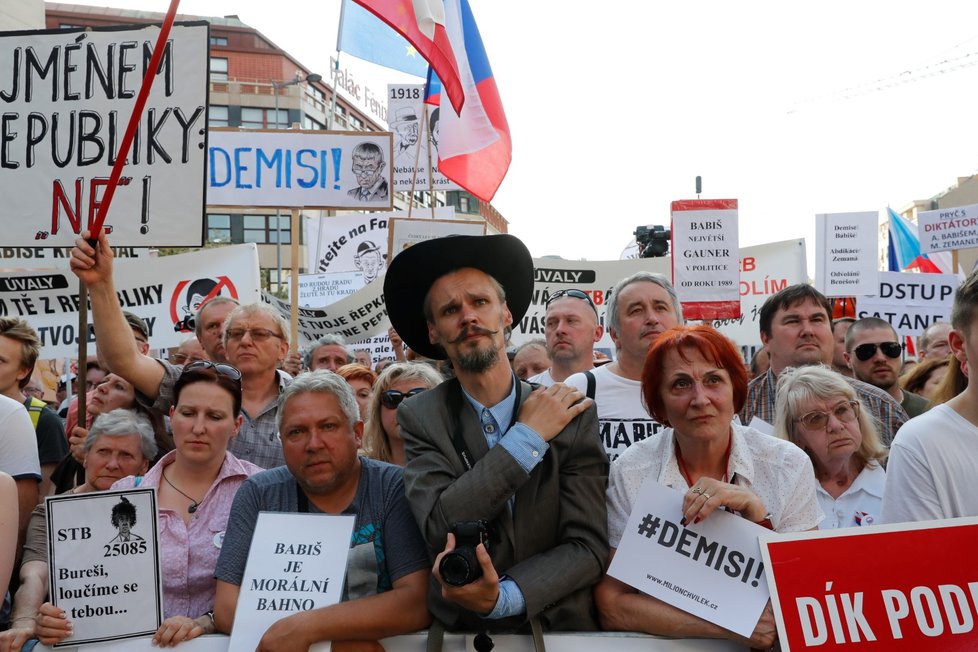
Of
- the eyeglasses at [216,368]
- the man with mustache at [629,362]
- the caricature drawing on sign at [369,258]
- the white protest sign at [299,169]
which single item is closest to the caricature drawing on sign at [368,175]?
the white protest sign at [299,169]

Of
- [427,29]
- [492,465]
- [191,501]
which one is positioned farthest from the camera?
[427,29]

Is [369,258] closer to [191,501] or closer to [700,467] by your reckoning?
[191,501]

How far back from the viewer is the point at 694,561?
103 inches

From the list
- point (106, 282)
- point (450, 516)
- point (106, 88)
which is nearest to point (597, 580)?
point (450, 516)

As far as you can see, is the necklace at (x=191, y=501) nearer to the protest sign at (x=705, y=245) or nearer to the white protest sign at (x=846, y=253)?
the protest sign at (x=705, y=245)

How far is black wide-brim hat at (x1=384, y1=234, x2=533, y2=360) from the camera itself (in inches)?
115

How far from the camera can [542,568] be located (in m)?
2.57

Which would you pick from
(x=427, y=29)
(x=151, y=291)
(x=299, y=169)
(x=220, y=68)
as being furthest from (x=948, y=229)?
(x=220, y=68)

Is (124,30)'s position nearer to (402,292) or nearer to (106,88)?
(106,88)

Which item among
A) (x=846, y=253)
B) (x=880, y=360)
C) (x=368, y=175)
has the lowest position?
(x=880, y=360)

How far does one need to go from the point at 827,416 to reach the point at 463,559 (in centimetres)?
200

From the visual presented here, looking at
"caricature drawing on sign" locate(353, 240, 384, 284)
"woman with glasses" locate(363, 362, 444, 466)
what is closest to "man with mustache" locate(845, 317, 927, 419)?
"woman with glasses" locate(363, 362, 444, 466)

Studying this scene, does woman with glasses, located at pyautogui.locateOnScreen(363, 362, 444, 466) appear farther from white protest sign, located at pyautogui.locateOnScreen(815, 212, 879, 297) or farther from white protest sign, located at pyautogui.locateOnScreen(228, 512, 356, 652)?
white protest sign, located at pyautogui.locateOnScreen(815, 212, 879, 297)

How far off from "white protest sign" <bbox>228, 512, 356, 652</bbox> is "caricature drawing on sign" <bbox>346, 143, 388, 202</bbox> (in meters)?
5.86
